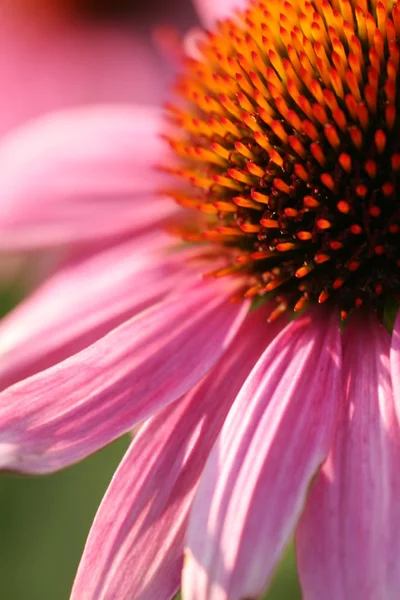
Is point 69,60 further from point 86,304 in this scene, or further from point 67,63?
point 86,304

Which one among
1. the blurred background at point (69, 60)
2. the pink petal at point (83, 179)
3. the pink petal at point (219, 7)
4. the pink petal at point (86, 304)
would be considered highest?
the blurred background at point (69, 60)

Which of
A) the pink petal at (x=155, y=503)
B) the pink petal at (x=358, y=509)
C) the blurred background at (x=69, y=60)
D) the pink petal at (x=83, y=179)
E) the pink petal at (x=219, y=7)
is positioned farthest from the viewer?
the blurred background at (x=69, y=60)

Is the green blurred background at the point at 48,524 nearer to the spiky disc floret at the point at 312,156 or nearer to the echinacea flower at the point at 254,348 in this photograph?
the echinacea flower at the point at 254,348

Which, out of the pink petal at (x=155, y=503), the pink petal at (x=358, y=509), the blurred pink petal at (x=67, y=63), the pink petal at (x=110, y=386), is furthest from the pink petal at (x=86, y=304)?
the blurred pink petal at (x=67, y=63)

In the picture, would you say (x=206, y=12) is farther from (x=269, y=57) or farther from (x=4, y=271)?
(x=269, y=57)

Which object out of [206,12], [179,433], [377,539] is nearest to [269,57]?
[179,433]

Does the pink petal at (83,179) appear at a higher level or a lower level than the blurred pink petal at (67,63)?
lower

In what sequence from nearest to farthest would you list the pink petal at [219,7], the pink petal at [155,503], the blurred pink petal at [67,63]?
the pink petal at [155,503] < the pink petal at [219,7] < the blurred pink petal at [67,63]

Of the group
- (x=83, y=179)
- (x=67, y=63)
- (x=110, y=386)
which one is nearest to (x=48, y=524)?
(x=83, y=179)

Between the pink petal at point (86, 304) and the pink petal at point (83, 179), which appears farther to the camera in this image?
the pink petal at point (83, 179)
